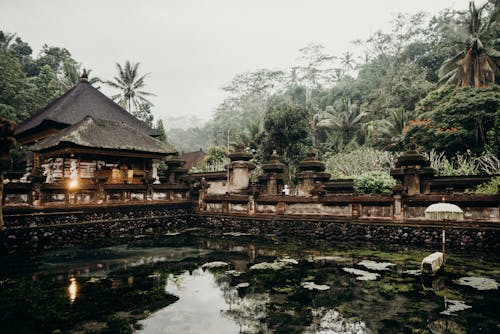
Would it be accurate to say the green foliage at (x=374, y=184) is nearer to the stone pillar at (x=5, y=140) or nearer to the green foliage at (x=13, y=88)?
the stone pillar at (x=5, y=140)

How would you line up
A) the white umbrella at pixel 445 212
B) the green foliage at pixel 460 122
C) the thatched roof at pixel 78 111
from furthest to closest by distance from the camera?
the thatched roof at pixel 78 111 → the green foliage at pixel 460 122 → the white umbrella at pixel 445 212

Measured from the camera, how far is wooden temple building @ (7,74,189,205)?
1405 cm

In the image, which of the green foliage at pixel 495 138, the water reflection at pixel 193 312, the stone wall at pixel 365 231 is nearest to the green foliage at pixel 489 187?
the stone wall at pixel 365 231

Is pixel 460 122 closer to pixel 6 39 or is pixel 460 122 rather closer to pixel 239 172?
pixel 239 172

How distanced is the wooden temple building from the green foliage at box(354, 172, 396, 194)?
366 inches

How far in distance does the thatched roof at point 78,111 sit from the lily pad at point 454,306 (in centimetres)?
2113

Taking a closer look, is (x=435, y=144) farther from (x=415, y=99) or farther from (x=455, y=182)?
(x=415, y=99)

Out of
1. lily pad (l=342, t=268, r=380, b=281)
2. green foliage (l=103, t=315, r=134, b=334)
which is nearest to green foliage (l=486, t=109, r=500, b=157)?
lily pad (l=342, t=268, r=380, b=281)

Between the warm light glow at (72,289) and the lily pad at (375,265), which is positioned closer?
the warm light glow at (72,289)

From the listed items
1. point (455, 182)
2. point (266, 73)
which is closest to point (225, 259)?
point (455, 182)

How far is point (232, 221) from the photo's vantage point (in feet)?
52.9

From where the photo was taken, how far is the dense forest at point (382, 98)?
835 inches

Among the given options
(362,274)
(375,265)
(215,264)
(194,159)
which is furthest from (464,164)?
(194,159)

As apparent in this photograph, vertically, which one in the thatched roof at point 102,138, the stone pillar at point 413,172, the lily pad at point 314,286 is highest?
the thatched roof at point 102,138
